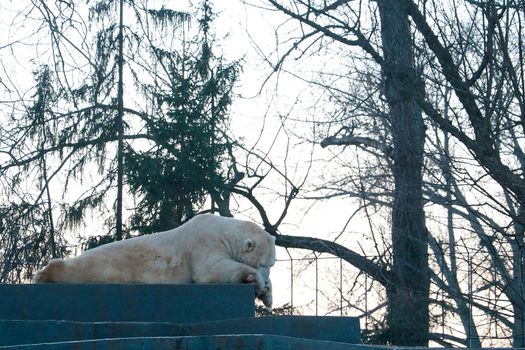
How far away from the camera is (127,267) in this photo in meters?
7.85

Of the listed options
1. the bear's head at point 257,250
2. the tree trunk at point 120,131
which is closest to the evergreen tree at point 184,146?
the tree trunk at point 120,131

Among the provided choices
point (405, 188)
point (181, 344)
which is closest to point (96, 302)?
point (181, 344)

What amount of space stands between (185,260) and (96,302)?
46.7 inches

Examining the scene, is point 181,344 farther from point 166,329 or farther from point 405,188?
point 405,188

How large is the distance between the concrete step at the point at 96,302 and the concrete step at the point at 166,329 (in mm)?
1292

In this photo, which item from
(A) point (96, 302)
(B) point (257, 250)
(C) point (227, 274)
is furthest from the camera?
(B) point (257, 250)

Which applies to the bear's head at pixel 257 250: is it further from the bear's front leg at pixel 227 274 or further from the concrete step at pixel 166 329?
the concrete step at pixel 166 329

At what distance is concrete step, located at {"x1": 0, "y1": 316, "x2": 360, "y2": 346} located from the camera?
5066mm

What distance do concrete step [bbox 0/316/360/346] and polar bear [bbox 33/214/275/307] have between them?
185cm

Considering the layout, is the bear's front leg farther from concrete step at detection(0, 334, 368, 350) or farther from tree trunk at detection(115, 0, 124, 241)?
tree trunk at detection(115, 0, 124, 241)

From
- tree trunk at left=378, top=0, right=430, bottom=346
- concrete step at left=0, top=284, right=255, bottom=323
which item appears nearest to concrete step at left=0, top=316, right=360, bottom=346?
concrete step at left=0, top=284, right=255, bottom=323

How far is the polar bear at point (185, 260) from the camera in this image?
7746 mm

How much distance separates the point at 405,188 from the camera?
12.6 metres

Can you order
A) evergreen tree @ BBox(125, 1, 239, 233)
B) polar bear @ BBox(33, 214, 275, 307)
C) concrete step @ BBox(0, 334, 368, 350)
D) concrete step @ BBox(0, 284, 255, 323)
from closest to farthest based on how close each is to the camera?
1. concrete step @ BBox(0, 334, 368, 350)
2. concrete step @ BBox(0, 284, 255, 323)
3. polar bear @ BBox(33, 214, 275, 307)
4. evergreen tree @ BBox(125, 1, 239, 233)
